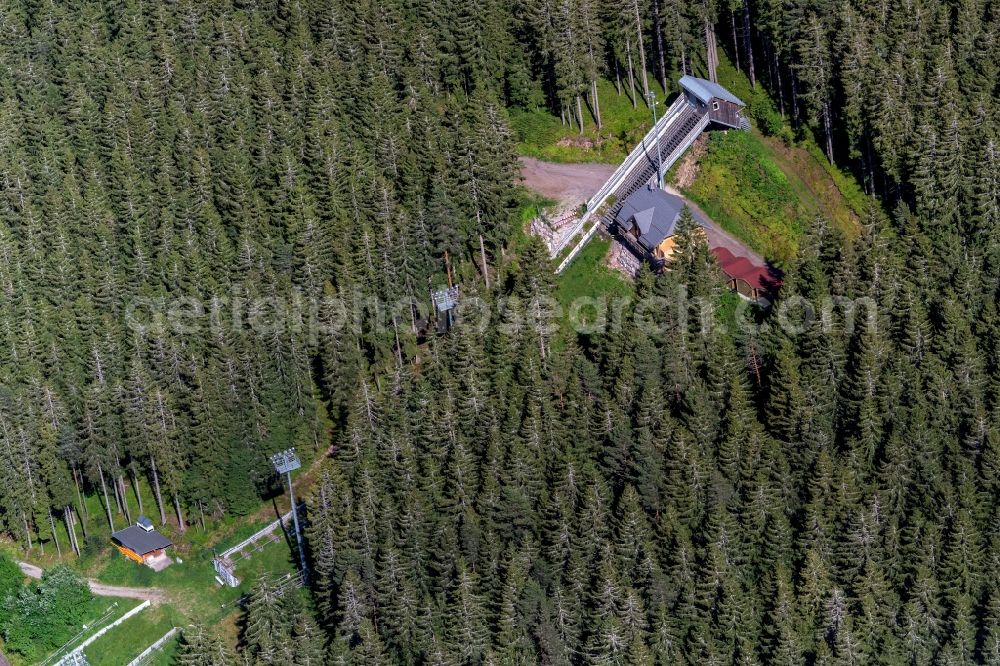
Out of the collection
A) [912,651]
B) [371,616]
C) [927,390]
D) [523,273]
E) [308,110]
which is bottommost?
[912,651]

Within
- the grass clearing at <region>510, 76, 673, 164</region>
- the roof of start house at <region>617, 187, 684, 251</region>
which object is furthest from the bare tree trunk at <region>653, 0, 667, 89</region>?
the roof of start house at <region>617, 187, 684, 251</region>

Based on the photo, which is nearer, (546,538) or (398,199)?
(546,538)

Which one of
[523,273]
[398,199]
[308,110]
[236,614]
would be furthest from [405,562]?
[308,110]

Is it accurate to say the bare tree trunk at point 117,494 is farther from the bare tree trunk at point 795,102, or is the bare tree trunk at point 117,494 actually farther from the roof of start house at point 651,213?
the bare tree trunk at point 795,102

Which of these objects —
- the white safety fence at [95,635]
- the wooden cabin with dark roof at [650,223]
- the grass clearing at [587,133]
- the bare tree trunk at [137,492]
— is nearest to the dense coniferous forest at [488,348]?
the bare tree trunk at [137,492]

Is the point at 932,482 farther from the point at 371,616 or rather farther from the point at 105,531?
the point at 105,531

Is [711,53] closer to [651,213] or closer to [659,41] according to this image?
[659,41]

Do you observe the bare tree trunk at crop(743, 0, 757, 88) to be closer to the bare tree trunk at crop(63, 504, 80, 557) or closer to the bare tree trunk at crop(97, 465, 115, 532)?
the bare tree trunk at crop(97, 465, 115, 532)
